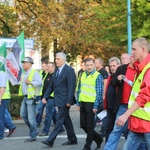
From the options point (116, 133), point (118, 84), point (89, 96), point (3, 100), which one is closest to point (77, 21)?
point (3, 100)

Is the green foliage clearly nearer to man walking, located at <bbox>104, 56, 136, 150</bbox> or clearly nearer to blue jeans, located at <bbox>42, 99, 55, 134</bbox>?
blue jeans, located at <bbox>42, 99, 55, 134</bbox>

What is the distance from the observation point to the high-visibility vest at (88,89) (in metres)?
8.84

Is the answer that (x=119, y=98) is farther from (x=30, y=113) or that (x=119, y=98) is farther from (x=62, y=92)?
(x=30, y=113)

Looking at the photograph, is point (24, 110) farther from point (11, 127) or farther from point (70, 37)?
point (70, 37)

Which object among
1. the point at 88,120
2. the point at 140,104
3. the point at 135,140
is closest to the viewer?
Result: the point at 140,104

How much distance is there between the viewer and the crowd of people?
5141mm

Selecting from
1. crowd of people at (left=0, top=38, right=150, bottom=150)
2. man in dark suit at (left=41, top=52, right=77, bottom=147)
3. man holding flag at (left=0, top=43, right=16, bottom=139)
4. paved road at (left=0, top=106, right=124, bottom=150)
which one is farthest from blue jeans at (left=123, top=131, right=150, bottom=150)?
man holding flag at (left=0, top=43, right=16, bottom=139)

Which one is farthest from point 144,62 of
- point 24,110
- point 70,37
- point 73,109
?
point 70,37

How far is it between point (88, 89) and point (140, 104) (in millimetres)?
3991

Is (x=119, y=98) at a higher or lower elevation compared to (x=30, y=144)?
higher

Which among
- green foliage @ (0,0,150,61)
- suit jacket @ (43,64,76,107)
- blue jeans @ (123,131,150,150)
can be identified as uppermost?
green foliage @ (0,0,150,61)

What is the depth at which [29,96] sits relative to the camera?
10.1 m

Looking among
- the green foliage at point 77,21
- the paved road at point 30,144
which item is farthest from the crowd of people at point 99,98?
the green foliage at point 77,21

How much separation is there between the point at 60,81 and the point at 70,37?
16454 mm
